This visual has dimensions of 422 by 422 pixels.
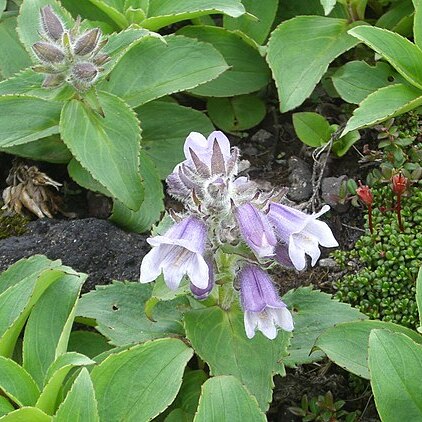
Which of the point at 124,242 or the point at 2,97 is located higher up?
the point at 2,97

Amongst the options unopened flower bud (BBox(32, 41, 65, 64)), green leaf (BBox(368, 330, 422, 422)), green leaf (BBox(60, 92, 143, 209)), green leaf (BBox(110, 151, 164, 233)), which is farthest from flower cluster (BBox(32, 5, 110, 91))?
green leaf (BBox(368, 330, 422, 422))

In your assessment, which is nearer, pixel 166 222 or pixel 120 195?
pixel 166 222

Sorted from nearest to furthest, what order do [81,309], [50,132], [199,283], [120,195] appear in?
[199,283] → [81,309] → [120,195] → [50,132]

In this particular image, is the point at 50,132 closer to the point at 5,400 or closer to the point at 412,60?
the point at 5,400

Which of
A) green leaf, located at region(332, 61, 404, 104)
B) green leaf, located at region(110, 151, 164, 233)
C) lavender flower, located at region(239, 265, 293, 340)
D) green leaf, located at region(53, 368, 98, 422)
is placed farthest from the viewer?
green leaf, located at region(332, 61, 404, 104)

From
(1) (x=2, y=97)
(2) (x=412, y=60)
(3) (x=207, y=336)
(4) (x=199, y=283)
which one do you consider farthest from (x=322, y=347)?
(1) (x=2, y=97)

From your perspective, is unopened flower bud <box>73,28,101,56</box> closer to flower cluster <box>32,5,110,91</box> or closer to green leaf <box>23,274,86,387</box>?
flower cluster <box>32,5,110,91</box>
